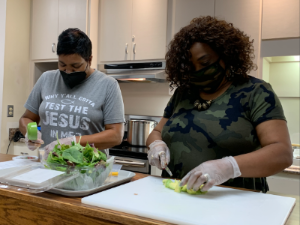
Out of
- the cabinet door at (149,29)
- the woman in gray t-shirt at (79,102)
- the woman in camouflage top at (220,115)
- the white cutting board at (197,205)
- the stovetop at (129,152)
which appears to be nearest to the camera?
the white cutting board at (197,205)

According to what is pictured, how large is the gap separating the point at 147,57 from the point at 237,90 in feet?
5.67

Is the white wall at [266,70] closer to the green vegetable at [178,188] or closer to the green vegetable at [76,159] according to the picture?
the green vegetable at [178,188]

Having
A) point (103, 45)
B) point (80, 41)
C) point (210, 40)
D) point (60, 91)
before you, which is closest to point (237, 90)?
point (210, 40)

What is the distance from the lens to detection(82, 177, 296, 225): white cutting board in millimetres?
690

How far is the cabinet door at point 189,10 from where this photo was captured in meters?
2.47

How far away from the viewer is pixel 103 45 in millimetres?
2969

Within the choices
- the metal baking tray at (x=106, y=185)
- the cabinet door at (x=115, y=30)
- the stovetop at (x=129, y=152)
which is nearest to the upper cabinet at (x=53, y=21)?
the cabinet door at (x=115, y=30)

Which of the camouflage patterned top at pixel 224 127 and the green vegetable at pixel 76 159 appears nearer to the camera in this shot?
the green vegetable at pixel 76 159

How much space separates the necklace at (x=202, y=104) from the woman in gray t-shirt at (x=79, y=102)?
0.49m

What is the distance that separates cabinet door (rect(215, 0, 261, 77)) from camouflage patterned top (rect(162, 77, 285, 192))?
130 centimetres

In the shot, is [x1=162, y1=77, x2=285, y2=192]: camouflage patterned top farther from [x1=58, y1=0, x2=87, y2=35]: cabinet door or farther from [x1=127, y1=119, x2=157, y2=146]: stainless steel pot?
[x1=58, y1=0, x2=87, y2=35]: cabinet door

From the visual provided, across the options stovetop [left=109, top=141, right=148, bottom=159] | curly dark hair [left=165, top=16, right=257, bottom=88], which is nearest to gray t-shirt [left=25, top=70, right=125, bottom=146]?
curly dark hair [left=165, top=16, right=257, bottom=88]

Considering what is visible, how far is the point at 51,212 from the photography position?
0.81m

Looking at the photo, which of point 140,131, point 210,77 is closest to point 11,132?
point 140,131
